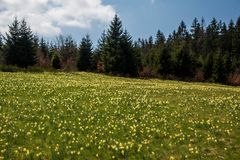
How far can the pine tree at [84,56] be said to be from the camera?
85938 millimetres

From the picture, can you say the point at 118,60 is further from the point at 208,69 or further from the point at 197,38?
the point at 197,38

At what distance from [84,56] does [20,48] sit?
1889 centimetres

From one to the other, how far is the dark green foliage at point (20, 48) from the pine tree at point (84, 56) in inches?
578

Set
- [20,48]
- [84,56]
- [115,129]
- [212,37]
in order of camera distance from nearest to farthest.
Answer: [115,129] < [20,48] < [84,56] < [212,37]

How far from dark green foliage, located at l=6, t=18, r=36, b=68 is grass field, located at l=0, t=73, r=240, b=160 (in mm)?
48243

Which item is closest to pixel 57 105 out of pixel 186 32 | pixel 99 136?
pixel 99 136

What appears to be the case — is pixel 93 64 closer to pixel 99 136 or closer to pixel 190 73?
pixel 190 73

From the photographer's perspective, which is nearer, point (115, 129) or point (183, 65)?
point (115, 129)

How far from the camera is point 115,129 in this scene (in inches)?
653

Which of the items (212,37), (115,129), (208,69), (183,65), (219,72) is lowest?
(115,129)

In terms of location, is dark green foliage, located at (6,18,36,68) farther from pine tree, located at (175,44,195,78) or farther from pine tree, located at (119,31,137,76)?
pine tree, located at (175,44,195,78)

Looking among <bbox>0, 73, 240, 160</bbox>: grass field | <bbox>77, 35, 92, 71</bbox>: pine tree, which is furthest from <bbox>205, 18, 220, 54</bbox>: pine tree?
<bbox>0, 73, 240, 160</bbox>: grass field

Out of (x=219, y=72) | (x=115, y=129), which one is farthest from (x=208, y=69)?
(x=115, y=129)

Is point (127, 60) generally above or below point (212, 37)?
below
